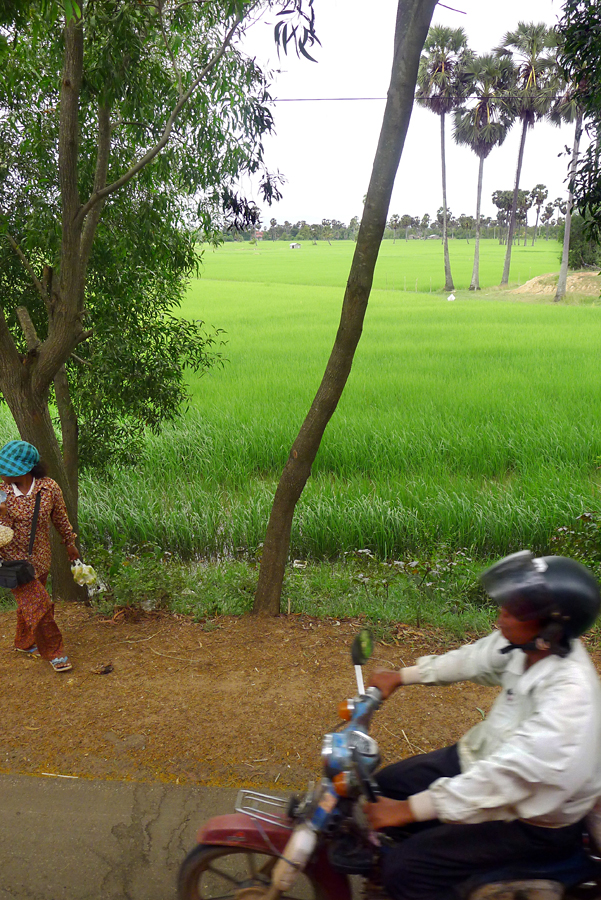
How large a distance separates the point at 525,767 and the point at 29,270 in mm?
4429

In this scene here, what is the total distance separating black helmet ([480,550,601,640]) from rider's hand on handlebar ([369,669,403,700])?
472mm

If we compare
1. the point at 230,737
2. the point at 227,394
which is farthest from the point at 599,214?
the point at 227,394

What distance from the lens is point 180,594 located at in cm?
490

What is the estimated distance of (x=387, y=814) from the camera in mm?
1844

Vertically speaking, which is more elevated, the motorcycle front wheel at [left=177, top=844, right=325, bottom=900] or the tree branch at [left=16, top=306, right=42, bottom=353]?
the tree branch at [left=16, top=306, right=42, bottom=353]

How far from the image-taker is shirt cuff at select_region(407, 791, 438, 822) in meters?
1.79

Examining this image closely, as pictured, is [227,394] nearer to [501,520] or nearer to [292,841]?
[501,520]

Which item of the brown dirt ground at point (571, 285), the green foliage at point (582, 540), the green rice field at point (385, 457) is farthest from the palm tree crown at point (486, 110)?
the green foliage at point (582, 540)

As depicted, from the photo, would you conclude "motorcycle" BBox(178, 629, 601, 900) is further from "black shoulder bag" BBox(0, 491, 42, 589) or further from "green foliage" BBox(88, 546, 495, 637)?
"green foliage" BBox(88, 546, 495, 637)

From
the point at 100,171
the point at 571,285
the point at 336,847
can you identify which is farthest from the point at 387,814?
the point at 571,285

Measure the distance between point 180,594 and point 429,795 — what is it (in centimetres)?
332

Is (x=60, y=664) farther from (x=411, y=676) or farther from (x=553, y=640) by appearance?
(x=553, y=640)

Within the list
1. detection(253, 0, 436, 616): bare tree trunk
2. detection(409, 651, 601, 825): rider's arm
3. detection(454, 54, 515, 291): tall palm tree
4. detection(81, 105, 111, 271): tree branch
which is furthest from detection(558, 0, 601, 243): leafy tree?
detection(454, 54, 515, 291): tall palm tree

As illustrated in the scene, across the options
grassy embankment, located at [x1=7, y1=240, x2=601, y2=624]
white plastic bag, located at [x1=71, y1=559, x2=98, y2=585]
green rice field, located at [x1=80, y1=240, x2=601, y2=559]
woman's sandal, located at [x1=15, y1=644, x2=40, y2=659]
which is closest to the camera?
white plastic bag, located at [x1=71, y1=559, x2=98, y2=585]
